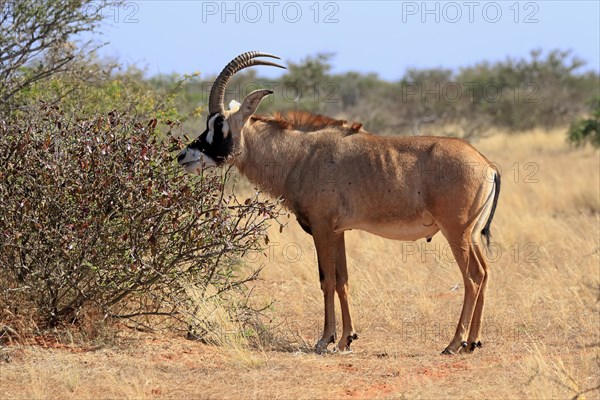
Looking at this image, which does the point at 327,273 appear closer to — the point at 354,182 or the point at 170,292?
the point at 354,182

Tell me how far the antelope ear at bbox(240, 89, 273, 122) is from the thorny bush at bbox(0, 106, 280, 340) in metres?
1.15

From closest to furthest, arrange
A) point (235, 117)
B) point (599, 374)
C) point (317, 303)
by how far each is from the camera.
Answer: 1. point (599, 374)
2. point (235, 117)
3. point (317, 303)

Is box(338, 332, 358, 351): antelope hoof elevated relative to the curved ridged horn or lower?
lower

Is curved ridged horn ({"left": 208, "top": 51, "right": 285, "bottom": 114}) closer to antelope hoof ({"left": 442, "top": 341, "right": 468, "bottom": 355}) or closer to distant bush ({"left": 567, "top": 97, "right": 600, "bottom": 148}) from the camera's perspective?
antelope hoof ({"left": 442, "top": 341, "right": 468, "bottom": 355})

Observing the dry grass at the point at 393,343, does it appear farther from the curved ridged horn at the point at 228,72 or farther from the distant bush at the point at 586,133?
the distant bush at the point at 586,133

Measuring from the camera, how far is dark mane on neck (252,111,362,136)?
890cm

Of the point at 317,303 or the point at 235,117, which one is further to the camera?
the point at 317,303

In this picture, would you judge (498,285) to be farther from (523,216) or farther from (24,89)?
(24,89)

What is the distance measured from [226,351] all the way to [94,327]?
115 cm

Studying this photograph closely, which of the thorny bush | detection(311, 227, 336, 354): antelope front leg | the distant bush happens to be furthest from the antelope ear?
the distant bush

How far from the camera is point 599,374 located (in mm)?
6977

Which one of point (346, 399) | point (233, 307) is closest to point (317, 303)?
point (233, 307)

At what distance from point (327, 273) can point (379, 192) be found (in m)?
0.89

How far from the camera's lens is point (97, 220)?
742 cm
